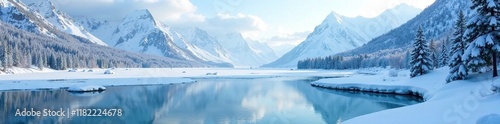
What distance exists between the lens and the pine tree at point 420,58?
6150 cm

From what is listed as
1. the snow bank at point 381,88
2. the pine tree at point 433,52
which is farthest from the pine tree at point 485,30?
the pine tree at point 433,52

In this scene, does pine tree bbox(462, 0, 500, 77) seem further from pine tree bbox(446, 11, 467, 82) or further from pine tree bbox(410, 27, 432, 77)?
pine tree bbox(410, 27, 432, 77)

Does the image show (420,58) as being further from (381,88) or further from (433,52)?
(433,52)

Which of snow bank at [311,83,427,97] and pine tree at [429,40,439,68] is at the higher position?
pine tree at [429,40,439,68]

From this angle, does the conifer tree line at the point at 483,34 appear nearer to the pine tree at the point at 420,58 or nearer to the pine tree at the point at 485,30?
the pine tree at the point at 485,30

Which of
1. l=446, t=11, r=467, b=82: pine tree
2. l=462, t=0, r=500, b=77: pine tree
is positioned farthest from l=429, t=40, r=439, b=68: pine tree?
l=462, t=0, r=500, b=77: pine tree

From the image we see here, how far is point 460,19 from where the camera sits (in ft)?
168

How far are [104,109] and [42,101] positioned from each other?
41.1 ft

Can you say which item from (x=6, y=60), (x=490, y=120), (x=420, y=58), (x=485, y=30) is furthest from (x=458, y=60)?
(x=6, y=60)

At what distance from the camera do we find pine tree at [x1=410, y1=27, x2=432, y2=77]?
61500mm

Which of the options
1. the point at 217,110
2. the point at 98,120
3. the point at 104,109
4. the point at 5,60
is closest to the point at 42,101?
the point at 104,109

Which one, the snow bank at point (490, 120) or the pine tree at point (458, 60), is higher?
the pine tree at point (458, 60)

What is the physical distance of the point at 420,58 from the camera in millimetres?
62000

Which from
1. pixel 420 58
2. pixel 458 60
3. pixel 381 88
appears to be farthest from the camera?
pixel 420 58
